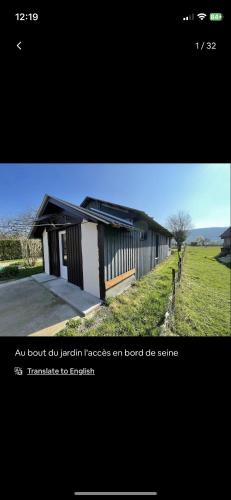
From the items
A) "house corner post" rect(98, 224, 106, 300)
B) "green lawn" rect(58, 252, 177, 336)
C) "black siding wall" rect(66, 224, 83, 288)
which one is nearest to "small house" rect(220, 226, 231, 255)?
"green lawn" rect(58, 252, 177, 336)

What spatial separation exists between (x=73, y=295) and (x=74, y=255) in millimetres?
1279

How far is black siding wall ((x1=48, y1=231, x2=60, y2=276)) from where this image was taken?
6.23 metres

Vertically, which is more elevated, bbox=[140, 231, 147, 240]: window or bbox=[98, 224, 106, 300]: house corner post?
bbox=[140, 231, 147, 240]: window

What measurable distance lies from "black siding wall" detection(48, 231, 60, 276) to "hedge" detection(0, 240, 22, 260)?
4.26 m

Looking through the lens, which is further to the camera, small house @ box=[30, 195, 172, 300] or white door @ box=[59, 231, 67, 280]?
white door @ box=[59, 231, 67, 280]

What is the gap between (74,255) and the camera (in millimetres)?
5129
